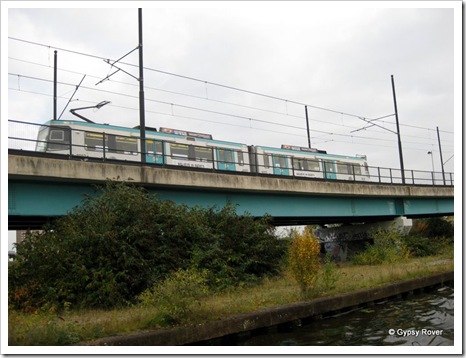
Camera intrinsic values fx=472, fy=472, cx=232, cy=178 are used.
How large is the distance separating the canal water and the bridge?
26.4 ft

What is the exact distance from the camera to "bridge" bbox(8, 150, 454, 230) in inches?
584

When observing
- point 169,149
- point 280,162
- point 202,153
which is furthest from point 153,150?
point 280,162

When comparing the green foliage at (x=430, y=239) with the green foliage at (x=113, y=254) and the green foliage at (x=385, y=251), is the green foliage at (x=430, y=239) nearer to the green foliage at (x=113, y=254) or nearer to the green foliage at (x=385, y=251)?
the green foliage at (x=385, y=251)

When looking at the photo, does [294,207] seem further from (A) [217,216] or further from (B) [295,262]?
(B) [295,262]

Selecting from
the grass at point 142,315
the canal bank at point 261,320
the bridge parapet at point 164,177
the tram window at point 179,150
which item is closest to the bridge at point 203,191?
the bridge parapet at point 164,177

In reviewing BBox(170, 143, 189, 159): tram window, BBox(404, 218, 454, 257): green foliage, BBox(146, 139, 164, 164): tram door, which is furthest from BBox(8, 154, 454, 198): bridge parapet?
BBox(170, 143, 189, 159): tram window

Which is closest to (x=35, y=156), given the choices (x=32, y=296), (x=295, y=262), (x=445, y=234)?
(x=32, y=296)

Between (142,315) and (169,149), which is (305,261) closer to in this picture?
(142,315)

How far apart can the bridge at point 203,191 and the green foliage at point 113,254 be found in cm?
68

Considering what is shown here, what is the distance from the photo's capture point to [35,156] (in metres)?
14.6

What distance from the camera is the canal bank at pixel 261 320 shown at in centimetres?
938

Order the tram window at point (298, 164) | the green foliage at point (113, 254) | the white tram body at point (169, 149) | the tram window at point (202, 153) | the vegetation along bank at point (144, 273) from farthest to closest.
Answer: the tram window at point (298, 164) < the tram window at point (202, 153) < the white tram body at point (169, 149) < the green foliage at point (113, 254) < the vegetation along bank at point (144, 273)

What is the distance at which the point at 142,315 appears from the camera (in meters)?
10.6

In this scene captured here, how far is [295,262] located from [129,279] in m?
5.00
